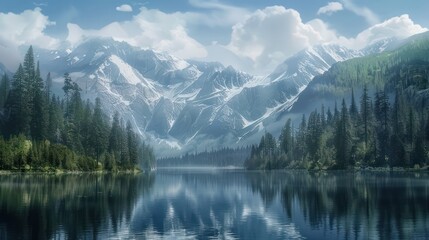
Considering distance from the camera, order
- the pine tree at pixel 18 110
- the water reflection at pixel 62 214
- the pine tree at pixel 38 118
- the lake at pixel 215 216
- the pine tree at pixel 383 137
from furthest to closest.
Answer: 1. the pine tree at pixel 383 137
2. the pine tree at pixel 38 118
3. the pine tree at pixel 18 110
4. the lake at pixel 215 216
5. the water reflection at pixel 62 214

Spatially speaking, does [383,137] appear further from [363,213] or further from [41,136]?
[363,213]

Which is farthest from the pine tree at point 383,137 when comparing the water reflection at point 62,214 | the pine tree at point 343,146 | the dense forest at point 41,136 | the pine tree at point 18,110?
the water reflection at point 62,214

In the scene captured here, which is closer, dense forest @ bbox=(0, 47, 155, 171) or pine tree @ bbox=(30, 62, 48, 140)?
dense forest @ bbox=(0, 47, 155, 171)

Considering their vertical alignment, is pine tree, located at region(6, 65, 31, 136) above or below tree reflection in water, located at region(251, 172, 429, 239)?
above

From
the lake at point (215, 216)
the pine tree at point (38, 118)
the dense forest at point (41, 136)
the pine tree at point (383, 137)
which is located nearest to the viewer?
the lake at point (215, 216)

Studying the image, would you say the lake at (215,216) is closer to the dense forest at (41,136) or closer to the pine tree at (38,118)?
the dense forest at (41,136)

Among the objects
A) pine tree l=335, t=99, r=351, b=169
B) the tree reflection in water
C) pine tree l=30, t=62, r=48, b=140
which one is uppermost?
pine tree l=30, t=62, r=48, b=140

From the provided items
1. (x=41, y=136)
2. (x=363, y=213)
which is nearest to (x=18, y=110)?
(x=41, y=136)

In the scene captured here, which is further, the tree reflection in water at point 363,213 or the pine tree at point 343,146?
the pine tree at point 343,146

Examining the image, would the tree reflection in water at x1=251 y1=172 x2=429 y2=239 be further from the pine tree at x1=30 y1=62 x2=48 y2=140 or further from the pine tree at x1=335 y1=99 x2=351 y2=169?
the pine tree at x1=30 y1=62 x2=48 y2=140

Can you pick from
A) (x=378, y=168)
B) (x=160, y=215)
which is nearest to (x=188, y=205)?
(x=160, y=215)

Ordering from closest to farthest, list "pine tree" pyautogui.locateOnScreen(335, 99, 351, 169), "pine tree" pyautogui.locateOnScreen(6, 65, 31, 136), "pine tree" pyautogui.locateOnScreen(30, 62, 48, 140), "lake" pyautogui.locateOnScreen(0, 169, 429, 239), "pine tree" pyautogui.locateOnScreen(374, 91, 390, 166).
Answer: "lake" pyautogui.locateOnScreen(0, 169, 429, 239) < "pine tree" pyautogui.locateOnScreen(6, 65, 31, 136) < "pine tree" pyautogui.locateOnScreen(30, 62, 48, 140) < "pine tree" pyautogui.locateOnScreen(374, 91, 390, 166) < "pine tree" pyautogui.locateOnScreen(335, 99, 351, 169)

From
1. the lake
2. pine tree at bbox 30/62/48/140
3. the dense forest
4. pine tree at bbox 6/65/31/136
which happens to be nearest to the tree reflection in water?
the lake

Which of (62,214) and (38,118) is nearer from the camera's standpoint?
(62,214)
